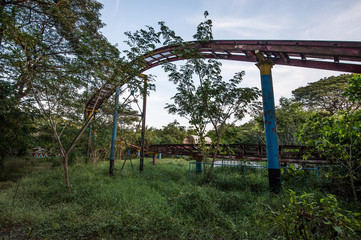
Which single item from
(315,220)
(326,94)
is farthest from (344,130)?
(326,94)

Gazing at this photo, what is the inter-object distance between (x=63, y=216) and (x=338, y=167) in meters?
8.42

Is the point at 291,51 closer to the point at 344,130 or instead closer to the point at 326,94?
the point at 344,130

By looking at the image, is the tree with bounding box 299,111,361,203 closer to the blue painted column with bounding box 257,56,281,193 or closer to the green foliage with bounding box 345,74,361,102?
the green foliage with bounding box 345,74,361,102

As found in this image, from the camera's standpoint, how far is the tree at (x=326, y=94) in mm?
16266

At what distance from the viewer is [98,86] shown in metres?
6.90

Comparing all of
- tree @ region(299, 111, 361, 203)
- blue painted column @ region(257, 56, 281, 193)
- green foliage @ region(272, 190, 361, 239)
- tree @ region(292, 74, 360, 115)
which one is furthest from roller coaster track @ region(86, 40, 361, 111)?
tree @ region(292, 74, 360, 115)

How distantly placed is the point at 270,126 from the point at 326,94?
56.8 ft

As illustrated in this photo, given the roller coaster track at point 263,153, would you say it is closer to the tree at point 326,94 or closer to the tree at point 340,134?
the tree at point 340,134

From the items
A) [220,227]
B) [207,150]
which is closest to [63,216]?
[220,227]

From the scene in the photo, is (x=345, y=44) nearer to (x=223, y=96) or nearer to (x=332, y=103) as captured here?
(x=223, y=96)

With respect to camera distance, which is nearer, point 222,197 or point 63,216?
point 63,216

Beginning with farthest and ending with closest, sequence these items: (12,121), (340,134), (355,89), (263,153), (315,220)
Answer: (263,153) → (12,121) → (340,134) → (355,89) → (315,220)

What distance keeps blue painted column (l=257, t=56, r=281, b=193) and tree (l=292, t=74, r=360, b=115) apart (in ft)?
47.7

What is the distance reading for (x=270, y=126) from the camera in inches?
229
